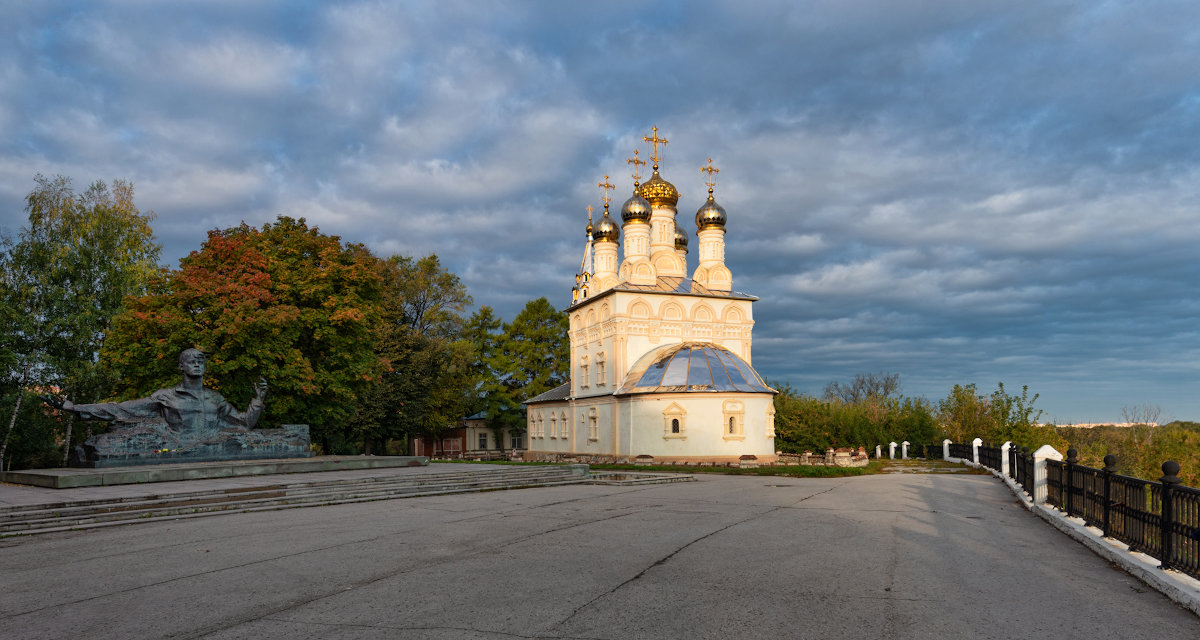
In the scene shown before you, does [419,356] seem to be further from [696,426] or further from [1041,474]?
[1041,474]

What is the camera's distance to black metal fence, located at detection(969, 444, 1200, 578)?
6.95 meters

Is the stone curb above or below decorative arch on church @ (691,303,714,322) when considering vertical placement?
below

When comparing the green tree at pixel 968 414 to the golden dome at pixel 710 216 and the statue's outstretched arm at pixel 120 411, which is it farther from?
the statue's outstretched arm at pixel 120 411

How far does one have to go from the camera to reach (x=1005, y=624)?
5816 mm

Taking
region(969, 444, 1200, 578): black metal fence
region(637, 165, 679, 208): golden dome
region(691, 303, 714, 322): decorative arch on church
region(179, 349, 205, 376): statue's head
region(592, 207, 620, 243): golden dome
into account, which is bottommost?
region(969, 444, 1200, 578): black metal fence

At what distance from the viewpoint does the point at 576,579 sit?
7.34 meters

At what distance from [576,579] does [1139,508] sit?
620 cm

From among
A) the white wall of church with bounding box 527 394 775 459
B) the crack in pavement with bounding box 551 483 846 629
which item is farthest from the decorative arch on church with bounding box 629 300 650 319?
the crack in pavement with bounding box 551 483 846 629

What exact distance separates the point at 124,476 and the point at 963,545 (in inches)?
613

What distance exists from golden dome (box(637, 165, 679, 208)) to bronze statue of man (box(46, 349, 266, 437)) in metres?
27.4

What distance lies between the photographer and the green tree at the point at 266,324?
21688mm

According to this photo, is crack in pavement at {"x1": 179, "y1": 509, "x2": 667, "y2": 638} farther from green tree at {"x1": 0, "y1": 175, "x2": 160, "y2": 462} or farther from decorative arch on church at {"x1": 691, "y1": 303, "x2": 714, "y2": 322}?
decorative arch on church at {"x1": 691, "y1": 303, "x2": 714, "y2": 322}

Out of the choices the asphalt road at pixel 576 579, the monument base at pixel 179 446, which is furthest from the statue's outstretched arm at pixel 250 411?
the asphalt road at pixel 576 579

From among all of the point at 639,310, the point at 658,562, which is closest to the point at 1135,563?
the point at 658,562
